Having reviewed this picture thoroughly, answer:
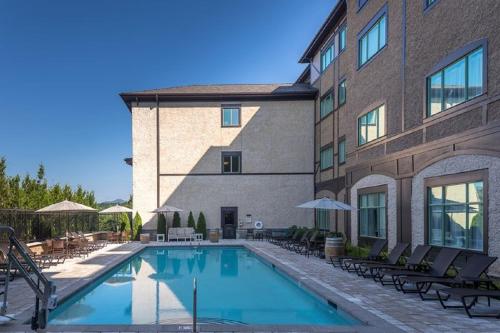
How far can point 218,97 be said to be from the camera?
26.8 meters

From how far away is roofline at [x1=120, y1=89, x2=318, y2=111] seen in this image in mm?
26453

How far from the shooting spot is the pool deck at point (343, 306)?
20.8ft

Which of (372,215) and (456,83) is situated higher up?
(456,83)

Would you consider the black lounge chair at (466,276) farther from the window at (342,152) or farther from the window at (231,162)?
the window at (231,162)

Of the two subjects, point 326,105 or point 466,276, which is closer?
point 466,276

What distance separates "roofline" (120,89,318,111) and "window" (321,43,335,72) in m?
2.06

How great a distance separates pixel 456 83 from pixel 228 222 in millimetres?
18363

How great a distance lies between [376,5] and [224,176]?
14.5m

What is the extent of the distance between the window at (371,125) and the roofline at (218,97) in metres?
9.62

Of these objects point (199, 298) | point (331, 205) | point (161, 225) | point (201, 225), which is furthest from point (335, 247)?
point (161, 225)

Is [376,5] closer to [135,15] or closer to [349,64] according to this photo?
[349,64]

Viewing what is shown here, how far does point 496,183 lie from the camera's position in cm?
898

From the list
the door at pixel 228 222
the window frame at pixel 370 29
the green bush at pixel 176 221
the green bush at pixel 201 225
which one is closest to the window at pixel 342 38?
the window frame at pixel 370 29

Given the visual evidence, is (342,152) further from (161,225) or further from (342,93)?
(161,225)
